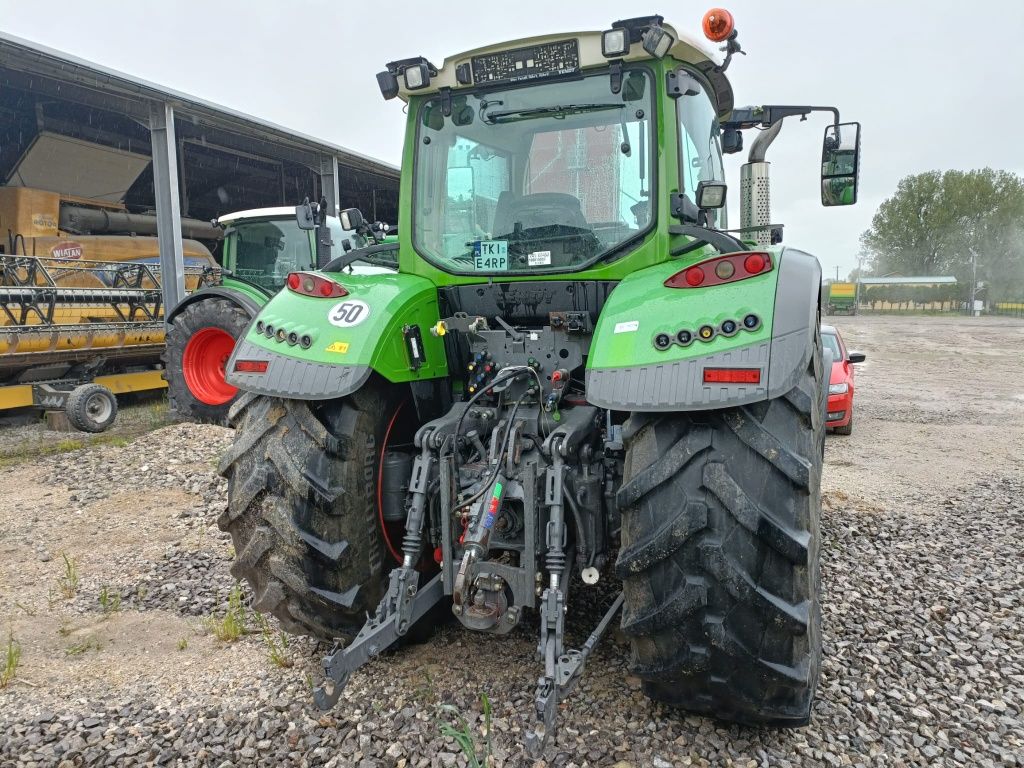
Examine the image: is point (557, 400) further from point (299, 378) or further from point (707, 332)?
point (299, 378)

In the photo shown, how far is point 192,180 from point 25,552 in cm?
1319

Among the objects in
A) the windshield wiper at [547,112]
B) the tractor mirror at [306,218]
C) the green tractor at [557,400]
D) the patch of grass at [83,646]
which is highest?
the windshield wiper at [547,112]

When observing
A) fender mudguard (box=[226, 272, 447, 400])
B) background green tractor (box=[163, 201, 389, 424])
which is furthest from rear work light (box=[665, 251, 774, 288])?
background green tractor (box=[163, 201, 389, 424])

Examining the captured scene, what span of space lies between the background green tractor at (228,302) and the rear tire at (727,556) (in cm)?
521

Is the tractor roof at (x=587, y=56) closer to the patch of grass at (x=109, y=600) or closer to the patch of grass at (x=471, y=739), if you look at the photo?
the patch of grass at (x=471, y=739)

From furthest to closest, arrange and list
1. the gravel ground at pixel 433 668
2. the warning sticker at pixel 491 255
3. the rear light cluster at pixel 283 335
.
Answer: the warning sticker at pixel 491 255
the rear light cluster at pixel 283 335
the gravel ground at pixel 433 668

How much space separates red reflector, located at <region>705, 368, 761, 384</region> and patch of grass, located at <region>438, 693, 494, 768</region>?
1171mm

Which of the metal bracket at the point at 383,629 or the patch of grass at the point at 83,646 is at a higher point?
the metal bracket at the point at 383,629

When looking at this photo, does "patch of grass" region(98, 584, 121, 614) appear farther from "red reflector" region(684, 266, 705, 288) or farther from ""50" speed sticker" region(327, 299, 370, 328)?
"red reflector" region(684, 266, 705, 288)

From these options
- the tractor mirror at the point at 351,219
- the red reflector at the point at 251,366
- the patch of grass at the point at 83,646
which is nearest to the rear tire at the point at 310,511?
the red reflector at the point at 251,366

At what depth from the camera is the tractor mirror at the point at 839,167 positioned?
312 cm

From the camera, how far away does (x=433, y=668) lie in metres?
2.71

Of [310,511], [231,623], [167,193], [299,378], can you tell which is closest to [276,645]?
[231,623]

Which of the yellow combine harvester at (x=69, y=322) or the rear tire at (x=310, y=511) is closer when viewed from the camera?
the rear tire at (x=310, y=511)
